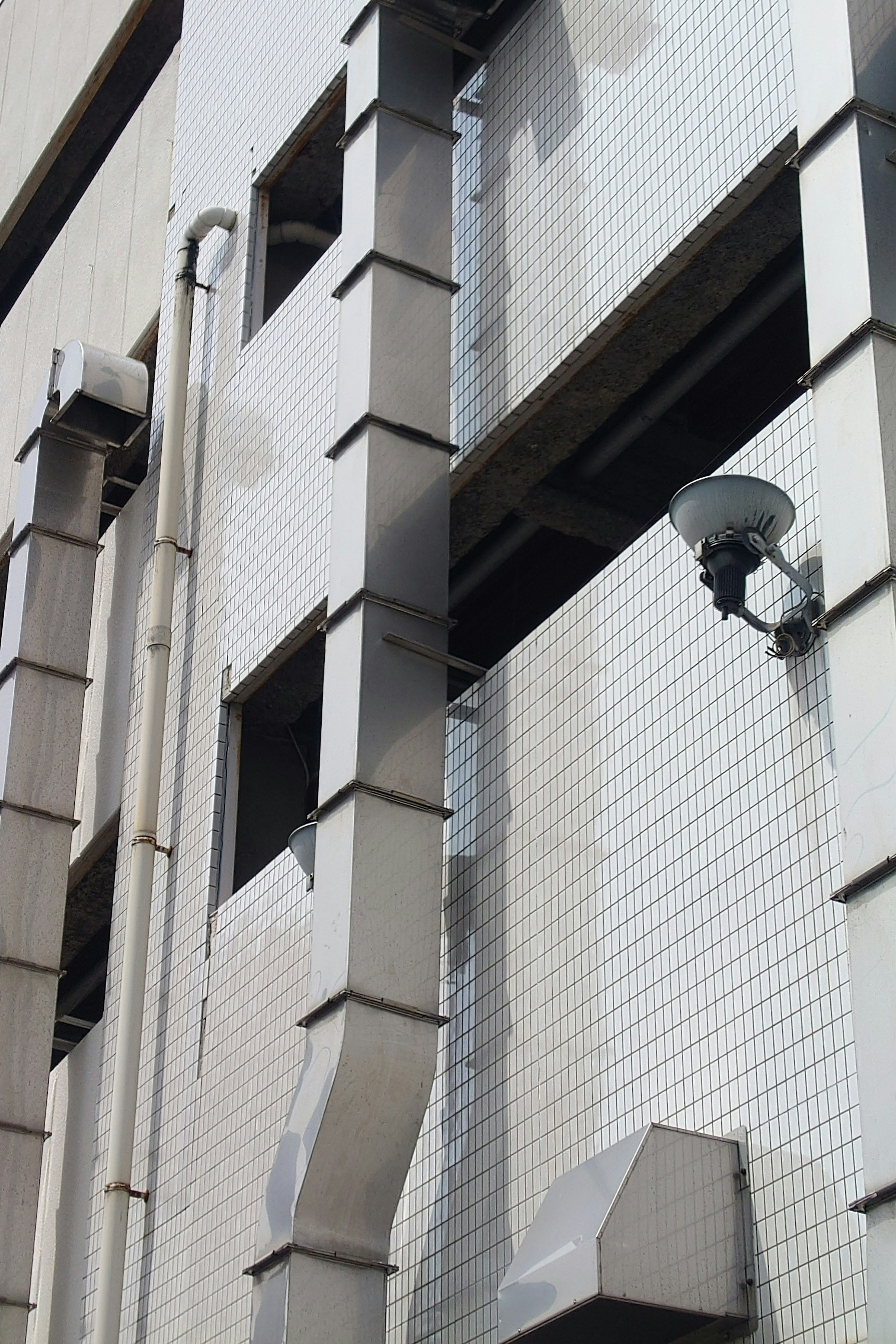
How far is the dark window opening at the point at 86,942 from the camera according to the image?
17344 mm

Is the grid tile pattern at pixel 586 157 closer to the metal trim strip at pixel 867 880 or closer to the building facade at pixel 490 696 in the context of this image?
the building facade at pixel 490 696

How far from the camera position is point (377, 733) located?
1116 centimetres

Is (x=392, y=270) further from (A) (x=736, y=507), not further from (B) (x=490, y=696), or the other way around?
(A) (x=736, y=507)

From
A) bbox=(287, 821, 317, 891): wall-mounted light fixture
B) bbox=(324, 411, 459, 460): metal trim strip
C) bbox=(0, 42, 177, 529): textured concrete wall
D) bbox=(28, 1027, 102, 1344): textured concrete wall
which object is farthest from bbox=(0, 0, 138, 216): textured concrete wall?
bbox=(287, 821, 317, 891): wall-mounted light fixture

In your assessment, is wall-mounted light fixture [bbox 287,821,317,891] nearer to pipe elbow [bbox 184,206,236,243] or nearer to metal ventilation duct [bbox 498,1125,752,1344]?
metal ventilation duct [bbox 498,1125,752,1344]

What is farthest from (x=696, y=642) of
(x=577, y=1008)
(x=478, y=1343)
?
(x=478, y=1343)

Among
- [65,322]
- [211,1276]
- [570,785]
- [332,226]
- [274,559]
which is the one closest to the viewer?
[570,785]

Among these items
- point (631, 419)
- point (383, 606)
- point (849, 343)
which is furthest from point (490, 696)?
point (849, 343)

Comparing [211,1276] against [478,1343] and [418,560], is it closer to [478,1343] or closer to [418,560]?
[478,1343]

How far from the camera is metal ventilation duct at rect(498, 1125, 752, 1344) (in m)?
8.10

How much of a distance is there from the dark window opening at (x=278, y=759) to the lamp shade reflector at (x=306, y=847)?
1771 mm

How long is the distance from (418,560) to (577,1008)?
303 centimetres

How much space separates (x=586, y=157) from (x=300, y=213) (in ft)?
16.6

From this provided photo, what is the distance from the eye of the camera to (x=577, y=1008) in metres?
9.91
